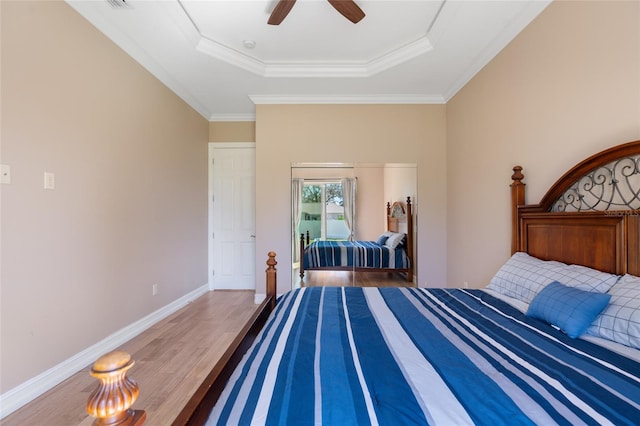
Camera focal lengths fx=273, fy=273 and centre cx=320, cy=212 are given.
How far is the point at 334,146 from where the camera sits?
12.2 feet

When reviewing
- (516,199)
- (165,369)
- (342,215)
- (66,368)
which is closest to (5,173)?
(66,368)

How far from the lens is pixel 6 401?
1636mm

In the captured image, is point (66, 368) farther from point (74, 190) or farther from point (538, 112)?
point (538, 112)

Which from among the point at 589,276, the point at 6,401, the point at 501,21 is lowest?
the point at 6,401

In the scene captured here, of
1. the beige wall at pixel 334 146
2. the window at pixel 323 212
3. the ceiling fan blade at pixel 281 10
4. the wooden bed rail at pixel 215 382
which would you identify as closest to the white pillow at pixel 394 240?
the beige wall at pixel 334 146

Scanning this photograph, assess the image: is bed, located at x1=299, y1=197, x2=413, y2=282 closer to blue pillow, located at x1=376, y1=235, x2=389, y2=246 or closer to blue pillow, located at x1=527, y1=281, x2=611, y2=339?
blue pillow, located at x1=376, y1=235, x2=389, y2=246

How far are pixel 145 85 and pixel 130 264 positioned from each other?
1.86 metres

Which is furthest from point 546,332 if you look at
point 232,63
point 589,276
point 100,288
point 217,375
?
point 232,63

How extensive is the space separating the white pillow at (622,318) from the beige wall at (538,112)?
0.85 metres

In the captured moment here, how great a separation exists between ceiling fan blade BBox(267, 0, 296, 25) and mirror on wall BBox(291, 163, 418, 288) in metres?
1.85

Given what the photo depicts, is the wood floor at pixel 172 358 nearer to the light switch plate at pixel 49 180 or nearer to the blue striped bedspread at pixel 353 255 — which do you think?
the blue striped bedspread at pixel 353 255

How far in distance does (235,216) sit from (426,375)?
3.83 metres

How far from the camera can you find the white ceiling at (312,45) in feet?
7.31

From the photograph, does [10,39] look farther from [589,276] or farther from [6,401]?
[589,276]
